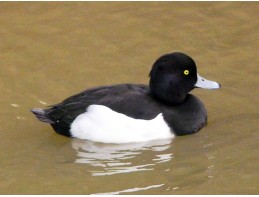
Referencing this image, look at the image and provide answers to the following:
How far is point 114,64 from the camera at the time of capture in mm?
9094

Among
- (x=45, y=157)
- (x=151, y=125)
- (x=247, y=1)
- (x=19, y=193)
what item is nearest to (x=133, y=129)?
(x=151, y=125)

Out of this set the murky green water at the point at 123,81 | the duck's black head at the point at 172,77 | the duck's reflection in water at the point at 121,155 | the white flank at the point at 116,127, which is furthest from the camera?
the duck's black head at the point at 172,77

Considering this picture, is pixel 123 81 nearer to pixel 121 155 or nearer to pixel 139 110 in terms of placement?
pixel 139 110

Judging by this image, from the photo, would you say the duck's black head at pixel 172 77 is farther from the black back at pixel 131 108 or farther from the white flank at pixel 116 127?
the white flank at pixel 116 127

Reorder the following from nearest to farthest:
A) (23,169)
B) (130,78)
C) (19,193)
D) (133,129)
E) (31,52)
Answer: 1. (19,193)
2. (23,169)
3. (133,129)
4. (130,78)
5. (31,52)

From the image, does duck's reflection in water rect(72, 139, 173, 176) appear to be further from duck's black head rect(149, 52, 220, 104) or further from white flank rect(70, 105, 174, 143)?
duck's black head rect(149, 52, 220, 104)

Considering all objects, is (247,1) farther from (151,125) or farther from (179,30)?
(151,125)

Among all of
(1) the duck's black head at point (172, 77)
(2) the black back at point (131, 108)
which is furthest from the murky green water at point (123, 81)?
(1) the duck's black head at point (172, 77)

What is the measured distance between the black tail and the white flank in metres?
0.29

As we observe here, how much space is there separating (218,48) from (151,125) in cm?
229

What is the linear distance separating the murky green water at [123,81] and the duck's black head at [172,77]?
404 millimetres

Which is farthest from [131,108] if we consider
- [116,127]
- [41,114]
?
[41,114]

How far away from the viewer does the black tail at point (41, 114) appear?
25.1 ft

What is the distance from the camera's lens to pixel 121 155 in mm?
7180
